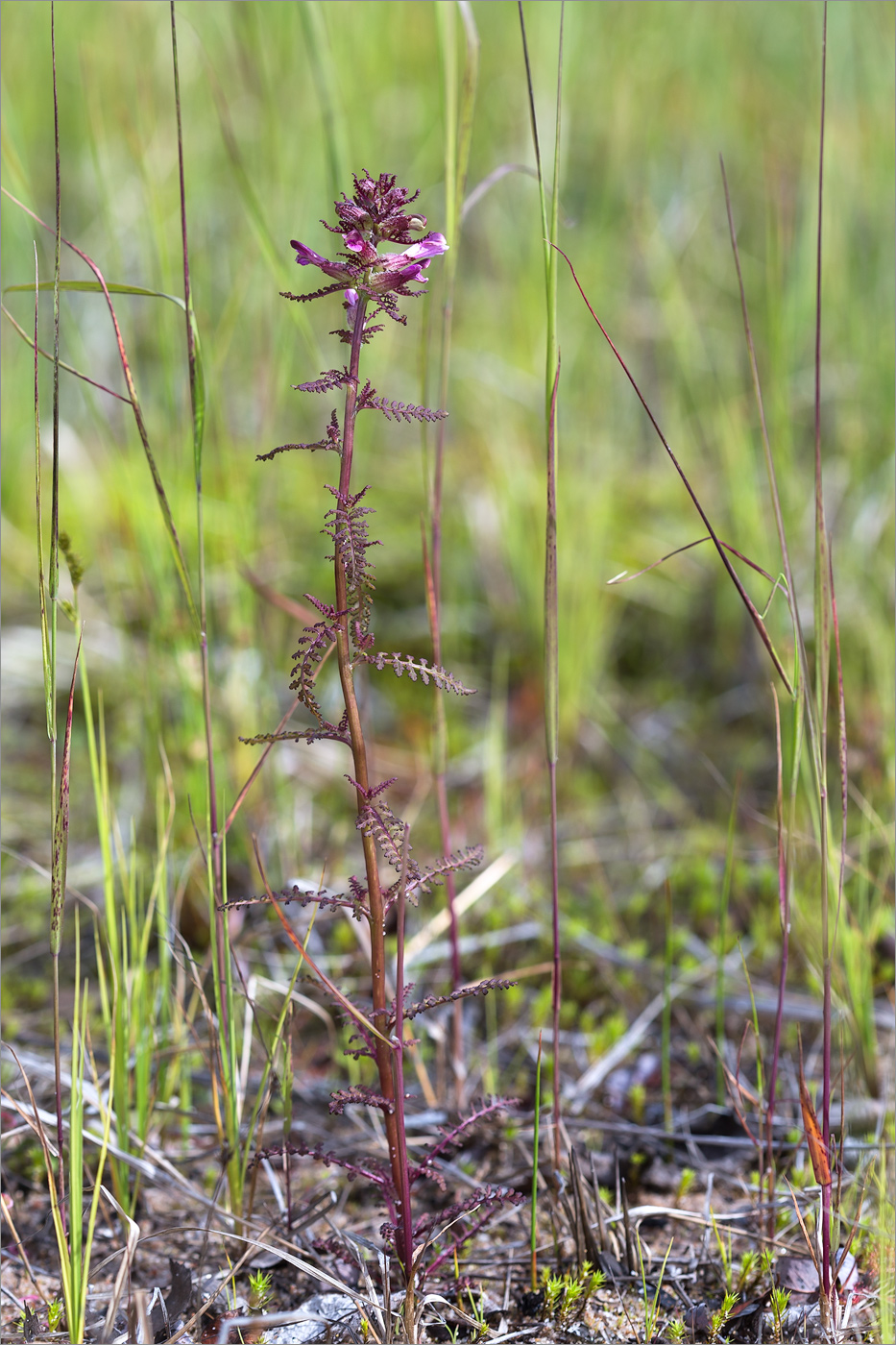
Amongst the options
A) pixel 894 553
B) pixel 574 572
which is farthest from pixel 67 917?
pixel 894 553

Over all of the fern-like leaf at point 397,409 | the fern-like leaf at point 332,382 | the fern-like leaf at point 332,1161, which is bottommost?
the fern-like leaf at point 332,1161

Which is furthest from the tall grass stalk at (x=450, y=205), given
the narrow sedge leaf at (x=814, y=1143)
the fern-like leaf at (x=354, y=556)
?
the narrow sedge leaf at (x=814, y=1143)

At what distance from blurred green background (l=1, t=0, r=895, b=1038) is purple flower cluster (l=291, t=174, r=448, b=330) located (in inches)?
13.1

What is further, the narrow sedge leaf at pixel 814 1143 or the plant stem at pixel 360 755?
the narrow sedge leaf at pixel 814 1143

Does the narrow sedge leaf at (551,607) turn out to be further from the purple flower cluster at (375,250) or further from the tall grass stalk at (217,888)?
the tall grass stalk at (217,888)

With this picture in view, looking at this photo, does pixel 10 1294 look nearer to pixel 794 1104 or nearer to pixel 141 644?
pixel 794 1104

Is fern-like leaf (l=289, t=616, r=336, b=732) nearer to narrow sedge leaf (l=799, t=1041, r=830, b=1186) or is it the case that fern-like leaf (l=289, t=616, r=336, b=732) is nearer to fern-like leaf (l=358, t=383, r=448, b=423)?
fern-like leaf (l=358, t=383, r=448, b=423)

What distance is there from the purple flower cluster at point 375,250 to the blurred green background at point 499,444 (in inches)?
13.1

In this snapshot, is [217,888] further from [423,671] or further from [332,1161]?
[423,671]

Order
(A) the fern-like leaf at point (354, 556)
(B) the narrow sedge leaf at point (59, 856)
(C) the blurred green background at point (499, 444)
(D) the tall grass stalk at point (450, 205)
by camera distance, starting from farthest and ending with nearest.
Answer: (C) the blurred green background at point (499, 444) < (D) the tall grass stalk at point (450, 205) < (B) the narrow sedge leaf at point (59, 856) < (A) the fern-like leaf at point (354, 556)

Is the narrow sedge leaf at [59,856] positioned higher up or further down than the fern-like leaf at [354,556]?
further down

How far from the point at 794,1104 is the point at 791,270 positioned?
5.89 feet

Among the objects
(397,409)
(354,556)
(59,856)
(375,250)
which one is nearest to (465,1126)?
(59,856)

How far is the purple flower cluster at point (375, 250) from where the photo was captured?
879 mm
